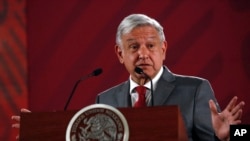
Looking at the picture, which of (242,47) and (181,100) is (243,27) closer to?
(242,47)

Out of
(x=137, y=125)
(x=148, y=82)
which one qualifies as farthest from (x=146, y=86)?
(x=137, y=125)

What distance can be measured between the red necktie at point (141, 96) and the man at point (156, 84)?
0.02 m

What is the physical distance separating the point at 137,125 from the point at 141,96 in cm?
90

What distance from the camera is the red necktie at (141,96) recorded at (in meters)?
2.57

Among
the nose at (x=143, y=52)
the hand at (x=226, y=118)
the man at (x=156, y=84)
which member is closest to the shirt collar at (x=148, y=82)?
the man at (x=156, y=84)

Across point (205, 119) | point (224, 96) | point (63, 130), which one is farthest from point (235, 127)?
point (224, 96)

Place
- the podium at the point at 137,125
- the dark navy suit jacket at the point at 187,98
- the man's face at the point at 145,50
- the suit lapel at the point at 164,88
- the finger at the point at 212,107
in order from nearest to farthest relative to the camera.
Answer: the podium at the point at 137,125
the finger at the point at 212,107
the dark navy suit jacket at the point at 187,98
the suit lapel at the point at 164,88
the man's face at the point at 145,50

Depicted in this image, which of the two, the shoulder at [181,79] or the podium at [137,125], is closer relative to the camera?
the podium at [137,125]

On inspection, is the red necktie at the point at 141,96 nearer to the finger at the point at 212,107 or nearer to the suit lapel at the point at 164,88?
the suit lapel at the point at 164,88

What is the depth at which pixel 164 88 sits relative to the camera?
2.63m

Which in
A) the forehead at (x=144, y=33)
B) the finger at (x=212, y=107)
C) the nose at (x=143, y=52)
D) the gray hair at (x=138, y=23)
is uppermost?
the gray hair at (x=138, y=23)

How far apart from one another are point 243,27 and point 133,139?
208 cm

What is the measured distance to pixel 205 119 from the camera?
8.08 ft

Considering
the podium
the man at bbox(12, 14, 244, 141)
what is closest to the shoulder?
the man at bbox(12, 14, 244, 141)
